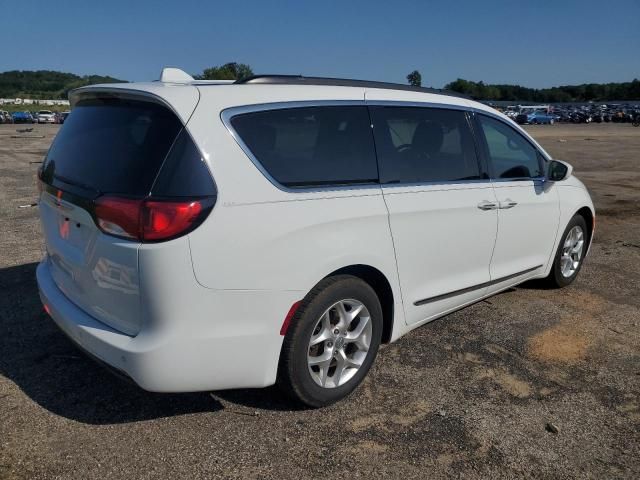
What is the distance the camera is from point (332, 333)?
10.4ft

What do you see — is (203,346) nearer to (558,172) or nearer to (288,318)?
(288,318)

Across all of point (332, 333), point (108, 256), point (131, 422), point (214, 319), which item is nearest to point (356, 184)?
point (332, 333)

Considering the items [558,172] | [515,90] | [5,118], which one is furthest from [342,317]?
[515,90]

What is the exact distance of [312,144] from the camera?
10.2ft

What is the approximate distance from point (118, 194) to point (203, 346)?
805mm

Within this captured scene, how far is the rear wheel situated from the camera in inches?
204

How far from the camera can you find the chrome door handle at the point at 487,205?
3.97 metres

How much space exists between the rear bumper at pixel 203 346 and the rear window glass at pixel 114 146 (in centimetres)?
65

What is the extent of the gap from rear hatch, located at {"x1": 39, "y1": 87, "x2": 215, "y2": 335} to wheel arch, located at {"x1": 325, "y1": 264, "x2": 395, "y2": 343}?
968 millimetres

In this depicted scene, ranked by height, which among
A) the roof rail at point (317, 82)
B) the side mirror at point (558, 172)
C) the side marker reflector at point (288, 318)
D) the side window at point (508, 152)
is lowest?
the side marker reflector at point (288, 318)

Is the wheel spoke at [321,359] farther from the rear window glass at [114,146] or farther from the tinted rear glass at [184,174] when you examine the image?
the rear window glass at [114,146]

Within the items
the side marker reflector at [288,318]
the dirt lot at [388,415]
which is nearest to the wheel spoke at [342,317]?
the side marker reflector at [288,318]

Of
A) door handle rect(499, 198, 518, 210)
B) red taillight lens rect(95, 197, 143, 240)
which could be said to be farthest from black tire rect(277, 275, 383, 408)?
door handle rect(499, 198, 518, 210)

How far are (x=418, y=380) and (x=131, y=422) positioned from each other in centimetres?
170
